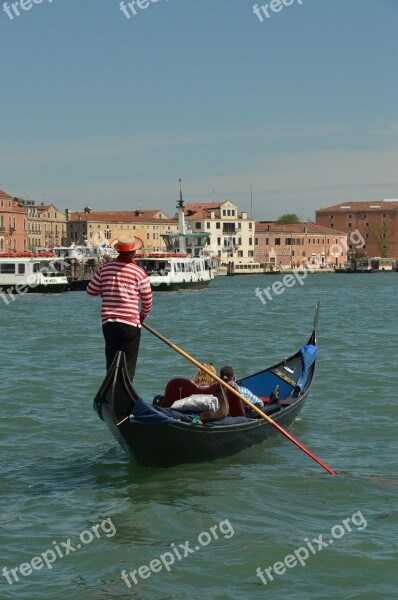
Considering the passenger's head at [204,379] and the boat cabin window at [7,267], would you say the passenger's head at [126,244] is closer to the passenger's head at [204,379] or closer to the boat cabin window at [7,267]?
the passenger's head at [204,379]

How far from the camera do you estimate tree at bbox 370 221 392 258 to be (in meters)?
81.1

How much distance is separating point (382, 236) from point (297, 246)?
9.76 metres

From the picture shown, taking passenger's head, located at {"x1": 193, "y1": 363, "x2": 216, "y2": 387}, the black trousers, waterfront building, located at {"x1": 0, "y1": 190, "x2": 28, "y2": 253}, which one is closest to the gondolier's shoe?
passenger's head, located at {"x1": 193, "y1": 363, "x2": 216, "y2": 387}

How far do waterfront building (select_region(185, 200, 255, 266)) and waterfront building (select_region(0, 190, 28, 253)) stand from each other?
12.7 m

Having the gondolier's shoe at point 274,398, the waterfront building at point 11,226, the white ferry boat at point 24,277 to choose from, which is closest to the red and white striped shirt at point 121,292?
the gondolier's shoe at point 274,398

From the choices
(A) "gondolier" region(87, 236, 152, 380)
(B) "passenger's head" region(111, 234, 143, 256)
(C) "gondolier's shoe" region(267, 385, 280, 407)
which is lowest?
(C) "gondolier's shoe" region(267, 385, 280, 407)

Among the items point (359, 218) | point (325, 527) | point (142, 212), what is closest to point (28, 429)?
point (325, 527)

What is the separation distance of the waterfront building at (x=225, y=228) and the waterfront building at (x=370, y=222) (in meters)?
14.5

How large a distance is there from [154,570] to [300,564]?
24.2 inches

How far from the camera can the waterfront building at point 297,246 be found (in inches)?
2889

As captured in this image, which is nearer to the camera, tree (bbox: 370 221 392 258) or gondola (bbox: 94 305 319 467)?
gondola (bbox: 94 305 319 467)

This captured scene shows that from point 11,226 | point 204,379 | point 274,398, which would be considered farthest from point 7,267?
point 11,226

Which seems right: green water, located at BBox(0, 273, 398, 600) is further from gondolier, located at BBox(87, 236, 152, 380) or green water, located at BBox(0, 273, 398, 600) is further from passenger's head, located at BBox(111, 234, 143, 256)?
passenger's head, located at BBox(111, 234, 143, 256)

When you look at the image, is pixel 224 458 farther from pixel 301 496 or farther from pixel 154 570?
pixel 154 570
